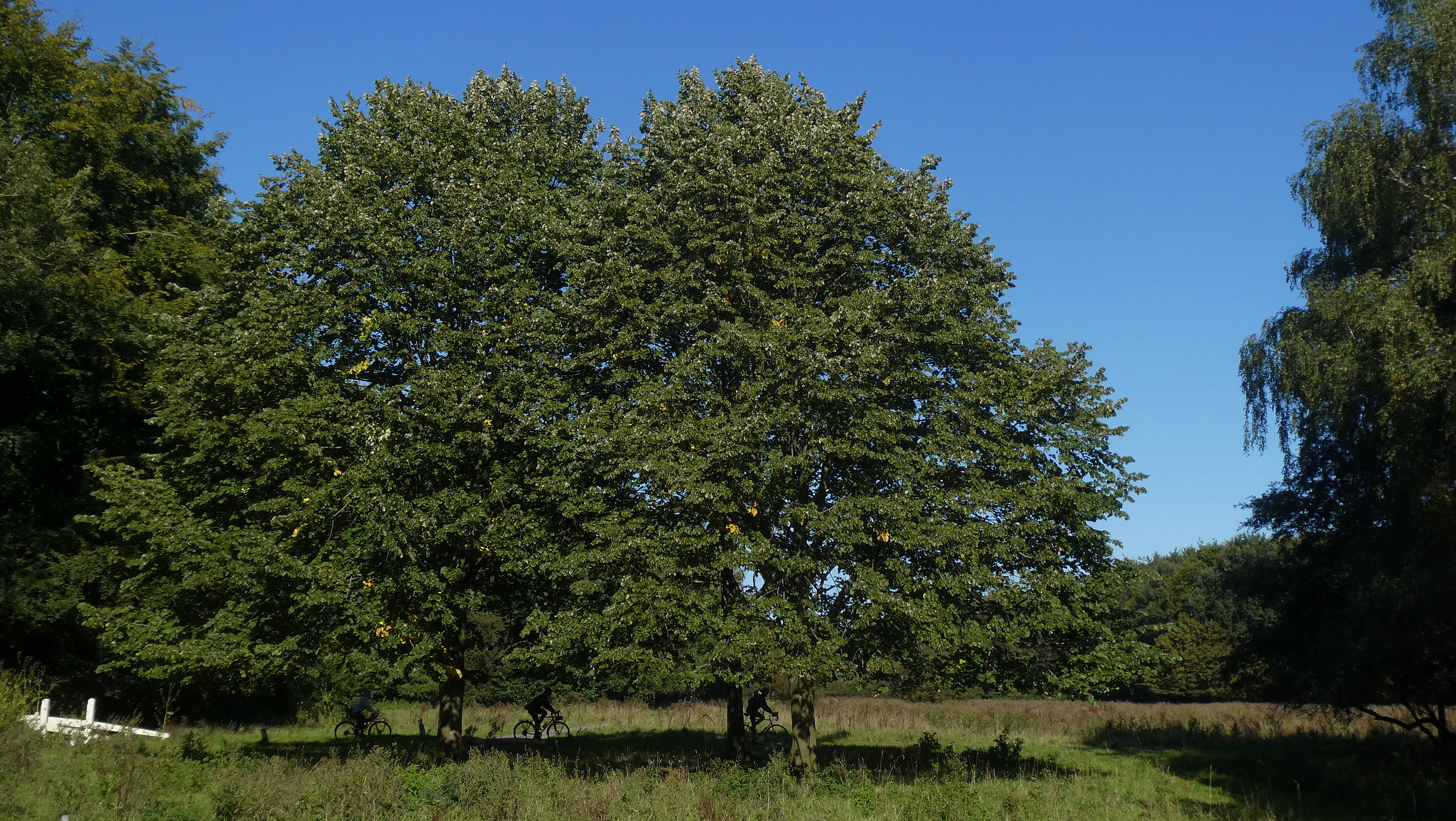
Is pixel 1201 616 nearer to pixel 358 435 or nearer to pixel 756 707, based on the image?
pixel 756 707

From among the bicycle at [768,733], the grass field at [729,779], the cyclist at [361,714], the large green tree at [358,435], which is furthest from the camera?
the cyclist at [361,714]

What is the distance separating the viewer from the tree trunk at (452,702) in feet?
64.2

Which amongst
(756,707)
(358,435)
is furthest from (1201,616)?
(358,435)

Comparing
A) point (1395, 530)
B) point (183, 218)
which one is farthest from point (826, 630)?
point (183, 218)

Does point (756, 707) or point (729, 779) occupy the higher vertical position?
point (756, 707)

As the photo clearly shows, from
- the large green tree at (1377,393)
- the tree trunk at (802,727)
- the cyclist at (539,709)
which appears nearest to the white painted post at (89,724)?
the cyclist at (539,709)

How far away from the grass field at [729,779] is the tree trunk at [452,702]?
85cm

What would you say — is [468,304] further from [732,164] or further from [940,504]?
[940,504]

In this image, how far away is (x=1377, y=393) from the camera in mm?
19375

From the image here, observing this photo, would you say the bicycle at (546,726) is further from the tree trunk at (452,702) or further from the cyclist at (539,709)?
the tree trunk at (452,702)

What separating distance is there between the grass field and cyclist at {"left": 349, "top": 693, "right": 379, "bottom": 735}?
0.88 meters

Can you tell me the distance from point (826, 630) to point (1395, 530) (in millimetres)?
15856

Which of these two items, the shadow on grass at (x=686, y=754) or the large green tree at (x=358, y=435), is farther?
the shadow on grass at (x=686, y=754)

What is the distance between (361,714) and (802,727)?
15.0 meters
